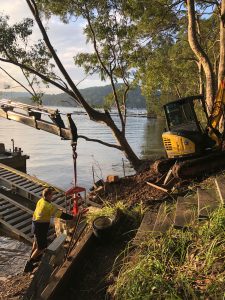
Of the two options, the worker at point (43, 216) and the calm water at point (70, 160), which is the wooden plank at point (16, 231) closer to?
the worker at point (43, 216)

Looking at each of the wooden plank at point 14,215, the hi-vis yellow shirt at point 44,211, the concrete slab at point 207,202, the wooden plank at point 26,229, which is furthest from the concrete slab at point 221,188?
the wooden plank at point 14,215

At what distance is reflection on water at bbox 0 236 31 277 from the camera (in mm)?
11375

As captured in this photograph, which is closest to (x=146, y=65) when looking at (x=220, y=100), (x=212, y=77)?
(x=212, y=77)

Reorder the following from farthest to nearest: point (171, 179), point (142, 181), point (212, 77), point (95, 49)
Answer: point (95, 49) < point (212, 77) < point (142, 181) < point (171, 179)

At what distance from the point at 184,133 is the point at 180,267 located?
701 cm

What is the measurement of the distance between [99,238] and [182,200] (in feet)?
6.30

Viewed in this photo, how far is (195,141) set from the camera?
11.3 m

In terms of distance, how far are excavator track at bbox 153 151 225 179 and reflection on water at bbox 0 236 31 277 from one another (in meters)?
5.88

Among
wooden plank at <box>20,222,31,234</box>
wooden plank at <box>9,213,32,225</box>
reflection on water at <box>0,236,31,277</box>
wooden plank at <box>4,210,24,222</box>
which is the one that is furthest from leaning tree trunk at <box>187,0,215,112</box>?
wooden plank at <box>4,210,24,222</box>

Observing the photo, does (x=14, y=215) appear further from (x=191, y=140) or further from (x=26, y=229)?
(x=191, y=140)

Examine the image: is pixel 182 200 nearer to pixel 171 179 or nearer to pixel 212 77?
pixel 171 179

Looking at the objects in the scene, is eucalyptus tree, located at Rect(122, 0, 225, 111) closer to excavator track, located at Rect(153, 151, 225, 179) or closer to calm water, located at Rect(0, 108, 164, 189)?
excavator track, located at Rect(153, 151, 225, 179)

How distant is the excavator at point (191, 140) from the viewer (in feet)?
35.3

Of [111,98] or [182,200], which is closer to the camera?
[182,200]
